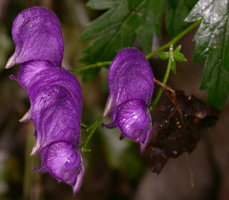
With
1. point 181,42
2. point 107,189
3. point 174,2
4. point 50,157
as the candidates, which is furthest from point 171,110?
point 107,189

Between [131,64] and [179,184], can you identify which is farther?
[179,184]

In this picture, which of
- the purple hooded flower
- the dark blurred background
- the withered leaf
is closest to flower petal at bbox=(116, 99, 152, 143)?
the purple hooded flower

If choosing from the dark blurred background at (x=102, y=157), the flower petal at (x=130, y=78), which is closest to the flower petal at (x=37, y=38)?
the flower petal at (x=130, y=78)

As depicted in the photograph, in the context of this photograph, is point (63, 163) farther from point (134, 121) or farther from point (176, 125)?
point (176, 125)

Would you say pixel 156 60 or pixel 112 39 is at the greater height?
pixel 112 39

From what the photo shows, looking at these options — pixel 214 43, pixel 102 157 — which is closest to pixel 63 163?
pixel 214 43

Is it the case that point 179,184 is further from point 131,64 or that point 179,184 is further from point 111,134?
point 131,64
